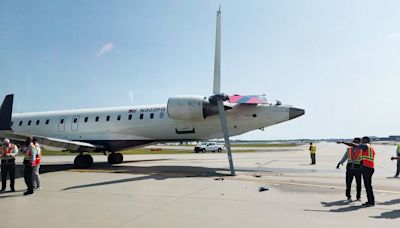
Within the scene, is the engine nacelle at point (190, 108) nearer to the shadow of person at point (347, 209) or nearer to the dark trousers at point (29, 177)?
the dark trousers at point (29, 177)

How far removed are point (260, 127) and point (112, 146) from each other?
984 centimetres

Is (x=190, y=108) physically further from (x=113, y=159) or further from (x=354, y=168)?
(x=354, y=168)

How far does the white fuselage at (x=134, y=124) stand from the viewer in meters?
18.5

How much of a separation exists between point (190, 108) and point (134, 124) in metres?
4.92

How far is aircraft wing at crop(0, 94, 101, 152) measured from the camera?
44.8 ft

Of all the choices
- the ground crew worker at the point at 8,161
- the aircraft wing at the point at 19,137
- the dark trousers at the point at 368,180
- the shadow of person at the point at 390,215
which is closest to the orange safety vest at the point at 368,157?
the dark trousers at the point at 368,180

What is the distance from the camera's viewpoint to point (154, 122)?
20.4 metres

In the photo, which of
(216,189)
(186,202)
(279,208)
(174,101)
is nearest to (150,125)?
(174,101)

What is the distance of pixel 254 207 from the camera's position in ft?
28.3

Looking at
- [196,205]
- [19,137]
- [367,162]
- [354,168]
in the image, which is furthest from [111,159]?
[367,162]

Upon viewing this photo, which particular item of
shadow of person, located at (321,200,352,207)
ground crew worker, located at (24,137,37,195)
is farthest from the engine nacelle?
shadow of person, located at (321,200,352,207)

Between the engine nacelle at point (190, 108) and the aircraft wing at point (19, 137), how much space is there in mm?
6327

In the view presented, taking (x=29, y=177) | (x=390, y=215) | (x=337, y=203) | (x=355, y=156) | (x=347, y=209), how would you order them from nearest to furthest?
(x=390, y=215), (x=347, y=209), (x=337, y=203), (x=355, y=156), (x=29, y=177)

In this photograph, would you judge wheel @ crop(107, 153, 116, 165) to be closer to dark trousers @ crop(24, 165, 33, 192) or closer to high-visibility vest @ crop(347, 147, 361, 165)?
dark trousers @ crop(24, 165, 33, 192)
